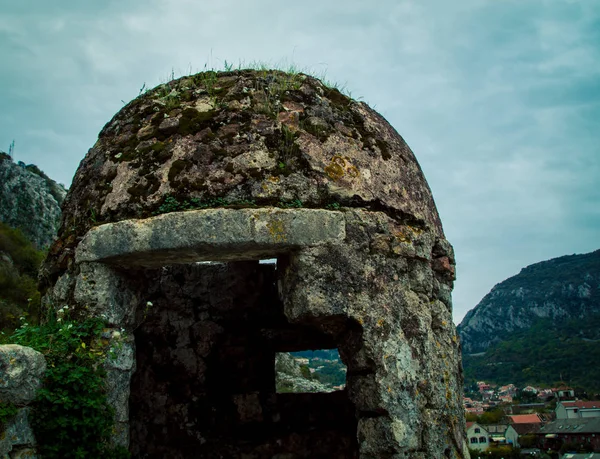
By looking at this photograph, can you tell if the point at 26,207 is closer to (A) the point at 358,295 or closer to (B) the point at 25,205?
(B) the point at 25,205

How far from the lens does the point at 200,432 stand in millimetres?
6352

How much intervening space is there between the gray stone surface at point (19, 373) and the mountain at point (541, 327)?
52678mm

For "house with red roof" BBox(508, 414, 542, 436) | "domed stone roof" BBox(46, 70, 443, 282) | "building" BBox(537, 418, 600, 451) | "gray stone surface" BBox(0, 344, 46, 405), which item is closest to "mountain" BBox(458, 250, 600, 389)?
"house with red roof" BBox(508, 414, 542, 436)

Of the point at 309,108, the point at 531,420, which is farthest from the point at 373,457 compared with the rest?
the point at 531,420

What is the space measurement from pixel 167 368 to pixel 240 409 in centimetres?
92

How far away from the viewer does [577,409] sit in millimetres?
42750

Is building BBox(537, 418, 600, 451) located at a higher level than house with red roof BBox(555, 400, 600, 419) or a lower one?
lower

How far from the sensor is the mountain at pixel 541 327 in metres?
52.3

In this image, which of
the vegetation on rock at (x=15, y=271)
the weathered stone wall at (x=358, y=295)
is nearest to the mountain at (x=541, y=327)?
the vegetation on rock at (x=15, y=271)

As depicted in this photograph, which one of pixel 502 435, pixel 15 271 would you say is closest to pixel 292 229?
pixel 15 271

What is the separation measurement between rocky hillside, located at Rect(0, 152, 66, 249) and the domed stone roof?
2556 centimetres

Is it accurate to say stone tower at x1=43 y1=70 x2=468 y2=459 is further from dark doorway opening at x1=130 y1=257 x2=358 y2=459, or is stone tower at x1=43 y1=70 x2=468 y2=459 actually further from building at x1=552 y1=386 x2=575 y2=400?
building at x1=552 y1=386 x2=575 y2=400

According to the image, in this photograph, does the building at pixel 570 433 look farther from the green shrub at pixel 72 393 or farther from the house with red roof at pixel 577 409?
the green shrub at pixel 72 393

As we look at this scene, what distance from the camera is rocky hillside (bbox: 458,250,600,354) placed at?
60.0 metres
